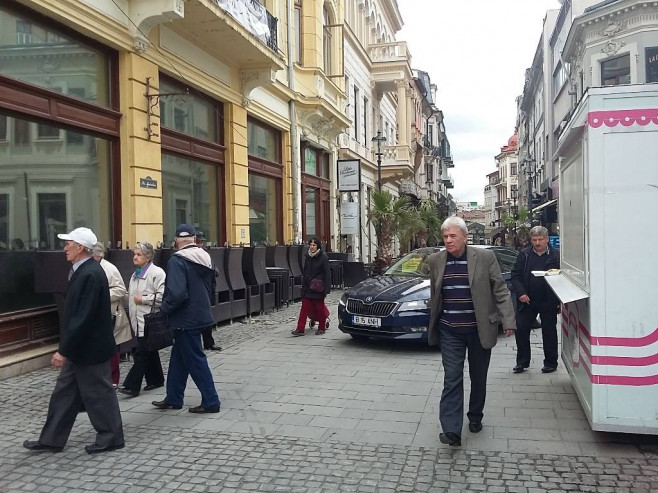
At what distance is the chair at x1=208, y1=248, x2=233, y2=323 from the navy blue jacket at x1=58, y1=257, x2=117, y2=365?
20.9 ft

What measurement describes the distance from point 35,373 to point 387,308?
4.77 m

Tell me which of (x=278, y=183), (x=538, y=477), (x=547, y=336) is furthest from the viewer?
(x=278, y=183)

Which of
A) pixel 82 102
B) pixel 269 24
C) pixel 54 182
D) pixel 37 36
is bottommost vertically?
pixel 54 182

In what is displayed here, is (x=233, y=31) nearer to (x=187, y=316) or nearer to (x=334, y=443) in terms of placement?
(x=187, y=316)

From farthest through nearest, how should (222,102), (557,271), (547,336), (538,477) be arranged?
(222,102)
(547,336)
(557,271)
(538,477)

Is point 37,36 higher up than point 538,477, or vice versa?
point 37,36

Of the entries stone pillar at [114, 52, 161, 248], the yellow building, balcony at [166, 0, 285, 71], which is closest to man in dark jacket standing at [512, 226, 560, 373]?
the yellow building

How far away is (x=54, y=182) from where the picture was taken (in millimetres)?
8836

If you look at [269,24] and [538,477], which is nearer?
[538,477]

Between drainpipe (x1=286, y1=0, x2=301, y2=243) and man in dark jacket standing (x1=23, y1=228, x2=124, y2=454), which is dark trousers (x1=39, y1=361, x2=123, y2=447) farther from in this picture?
drainpipe (x1=286, y1=0, x2=301, y2=243)

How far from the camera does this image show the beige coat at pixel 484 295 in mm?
5047

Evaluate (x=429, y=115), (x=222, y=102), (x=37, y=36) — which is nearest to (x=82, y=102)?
(x=37, y=36)

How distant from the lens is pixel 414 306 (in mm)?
9016

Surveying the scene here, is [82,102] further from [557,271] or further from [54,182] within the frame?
[557,271]
